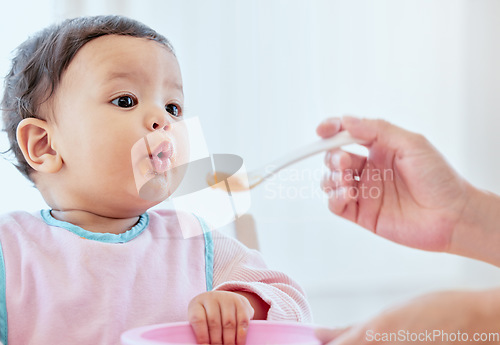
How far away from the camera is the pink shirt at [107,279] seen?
724 millimetres

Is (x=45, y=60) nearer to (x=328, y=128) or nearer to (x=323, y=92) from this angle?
(x=328, y=128)

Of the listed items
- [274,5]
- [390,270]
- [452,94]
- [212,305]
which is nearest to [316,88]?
[274,5]

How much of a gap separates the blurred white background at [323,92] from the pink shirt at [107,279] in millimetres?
105

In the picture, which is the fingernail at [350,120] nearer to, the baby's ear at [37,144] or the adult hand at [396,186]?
the adult hand at [396,186]

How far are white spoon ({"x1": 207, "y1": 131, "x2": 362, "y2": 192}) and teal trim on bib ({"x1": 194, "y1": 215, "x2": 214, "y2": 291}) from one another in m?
0.19

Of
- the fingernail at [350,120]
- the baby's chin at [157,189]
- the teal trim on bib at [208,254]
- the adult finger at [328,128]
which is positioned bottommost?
the teal trim on bib at [208,254]

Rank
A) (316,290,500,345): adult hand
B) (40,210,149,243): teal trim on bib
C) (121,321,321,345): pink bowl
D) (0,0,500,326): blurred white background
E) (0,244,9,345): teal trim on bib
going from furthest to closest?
1. (0,0,500,326): blurred white background
2. (40,210,149,243): teal trim on bib
3. (0,244,9,345): teal trim on bib
4. (121,321,321,345): pink bowl
5. (316,290,500,345): adult hand

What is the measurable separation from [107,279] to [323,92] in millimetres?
775

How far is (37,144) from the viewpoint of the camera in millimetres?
849

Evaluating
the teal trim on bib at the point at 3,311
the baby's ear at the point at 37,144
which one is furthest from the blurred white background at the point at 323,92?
the teal trim on bib at the point at 3,311

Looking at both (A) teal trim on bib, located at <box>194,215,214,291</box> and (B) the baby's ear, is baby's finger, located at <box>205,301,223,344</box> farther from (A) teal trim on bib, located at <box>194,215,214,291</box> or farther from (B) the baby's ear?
(B) the baby's ear

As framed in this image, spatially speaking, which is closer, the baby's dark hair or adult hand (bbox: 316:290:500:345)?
adult hand (bbox: 316:290:500:345)

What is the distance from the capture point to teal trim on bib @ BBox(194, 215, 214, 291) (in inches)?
33.7

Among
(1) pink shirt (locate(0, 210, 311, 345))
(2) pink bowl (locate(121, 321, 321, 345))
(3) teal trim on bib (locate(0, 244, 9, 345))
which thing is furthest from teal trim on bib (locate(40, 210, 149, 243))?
(2) pink bowl (locate(121, 321, 321, 345))
